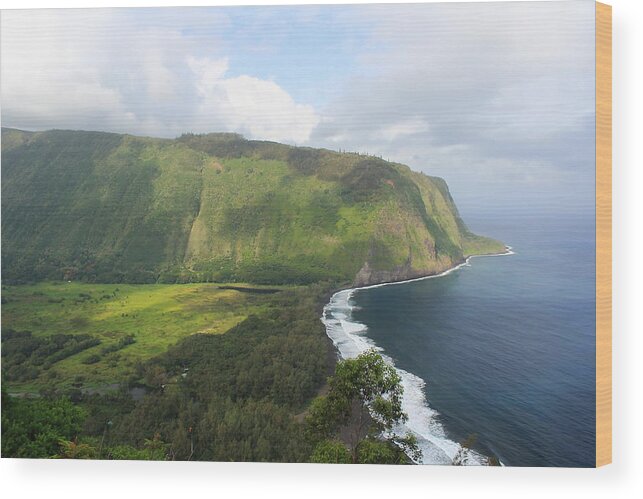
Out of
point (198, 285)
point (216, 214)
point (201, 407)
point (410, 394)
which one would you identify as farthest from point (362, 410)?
point (216, 214)

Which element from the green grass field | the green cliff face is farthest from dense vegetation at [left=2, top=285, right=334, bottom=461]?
the green cliff face

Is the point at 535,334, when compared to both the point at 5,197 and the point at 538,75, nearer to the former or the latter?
the point at 538,75

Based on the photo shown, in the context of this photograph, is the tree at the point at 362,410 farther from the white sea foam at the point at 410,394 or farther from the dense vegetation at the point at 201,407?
the dense vegetation at the point at 201,407

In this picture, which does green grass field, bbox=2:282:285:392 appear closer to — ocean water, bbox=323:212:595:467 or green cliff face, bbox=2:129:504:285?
green cliff face, bbox=2:129:504:285

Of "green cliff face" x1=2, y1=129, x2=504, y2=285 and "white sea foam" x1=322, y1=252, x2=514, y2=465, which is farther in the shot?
"green cliff face" x1=2, y1=129, x2=504, y2=285

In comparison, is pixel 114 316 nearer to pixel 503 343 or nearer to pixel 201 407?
pixel 201 407

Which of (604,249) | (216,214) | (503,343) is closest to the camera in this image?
(604,249)
